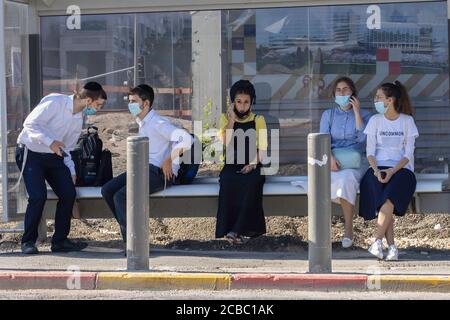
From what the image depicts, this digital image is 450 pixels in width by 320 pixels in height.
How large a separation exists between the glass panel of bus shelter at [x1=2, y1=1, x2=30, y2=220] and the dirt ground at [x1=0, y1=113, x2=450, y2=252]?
62cm

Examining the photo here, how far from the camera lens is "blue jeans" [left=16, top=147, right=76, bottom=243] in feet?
26.9

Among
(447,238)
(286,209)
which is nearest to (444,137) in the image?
(447,238)

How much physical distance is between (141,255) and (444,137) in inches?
128

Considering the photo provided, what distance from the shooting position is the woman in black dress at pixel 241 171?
8320 mm

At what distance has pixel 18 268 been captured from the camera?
25.1 feet

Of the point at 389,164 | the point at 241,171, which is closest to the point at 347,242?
the point at 389,164

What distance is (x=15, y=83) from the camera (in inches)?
345

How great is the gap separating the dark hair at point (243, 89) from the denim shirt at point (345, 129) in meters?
0.69

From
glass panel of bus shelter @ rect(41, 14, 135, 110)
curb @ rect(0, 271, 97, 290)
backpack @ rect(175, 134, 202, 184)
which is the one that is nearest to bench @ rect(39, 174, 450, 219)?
backpack @ rect(175, 134, 202, 184)

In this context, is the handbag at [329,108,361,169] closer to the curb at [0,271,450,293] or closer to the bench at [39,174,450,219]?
the bench at [39,174,450,219]

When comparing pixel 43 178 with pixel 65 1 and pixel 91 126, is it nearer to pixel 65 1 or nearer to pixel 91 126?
pixel 91 126

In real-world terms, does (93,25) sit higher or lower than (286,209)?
higher

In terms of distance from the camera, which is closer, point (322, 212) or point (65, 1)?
point (322, 212)

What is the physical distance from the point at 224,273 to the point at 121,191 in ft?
4.78
